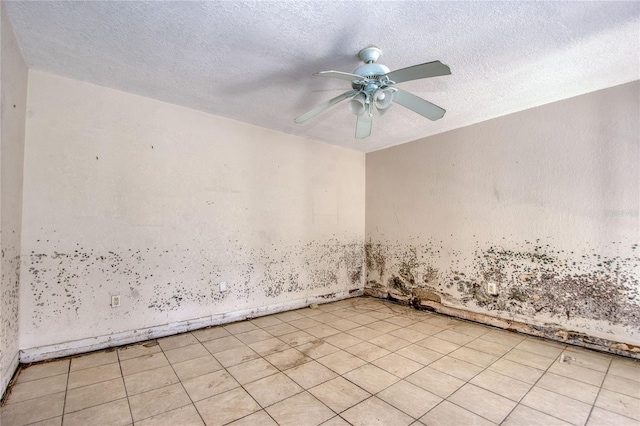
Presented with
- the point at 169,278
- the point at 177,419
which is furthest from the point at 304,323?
the point at 177,419

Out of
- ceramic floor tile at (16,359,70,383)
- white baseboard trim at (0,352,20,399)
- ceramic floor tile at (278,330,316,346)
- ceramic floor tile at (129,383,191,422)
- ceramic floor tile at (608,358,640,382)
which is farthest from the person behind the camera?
ceramic floor tile at (278,330,316,346)

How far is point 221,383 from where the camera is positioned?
81.0 inches

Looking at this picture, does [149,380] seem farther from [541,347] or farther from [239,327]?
[541,347]

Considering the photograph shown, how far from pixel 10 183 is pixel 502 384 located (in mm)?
3813

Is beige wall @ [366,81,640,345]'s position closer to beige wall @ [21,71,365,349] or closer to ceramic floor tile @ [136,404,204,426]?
beige wall @ [21,71,365,349]

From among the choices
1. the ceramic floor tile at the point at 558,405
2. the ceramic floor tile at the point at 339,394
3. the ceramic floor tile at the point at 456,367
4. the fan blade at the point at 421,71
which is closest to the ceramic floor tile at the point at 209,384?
the ceramic floor tile at the point at 339,394

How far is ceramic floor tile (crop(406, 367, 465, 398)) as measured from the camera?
199 cm

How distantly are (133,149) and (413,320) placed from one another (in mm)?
3633

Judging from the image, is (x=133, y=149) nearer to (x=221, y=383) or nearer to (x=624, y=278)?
(x=221, y=383)

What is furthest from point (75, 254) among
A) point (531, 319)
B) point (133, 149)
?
point (531, 319)

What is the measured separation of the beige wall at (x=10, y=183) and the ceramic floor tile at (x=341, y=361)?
219 cm

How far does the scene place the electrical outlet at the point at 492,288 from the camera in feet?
10.7

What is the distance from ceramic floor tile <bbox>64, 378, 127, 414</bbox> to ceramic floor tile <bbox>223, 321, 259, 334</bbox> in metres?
1.15

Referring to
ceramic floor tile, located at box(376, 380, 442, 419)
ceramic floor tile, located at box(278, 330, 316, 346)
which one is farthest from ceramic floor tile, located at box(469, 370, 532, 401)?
ceramic floor tile, located at box(278, 330, 316, 346)
